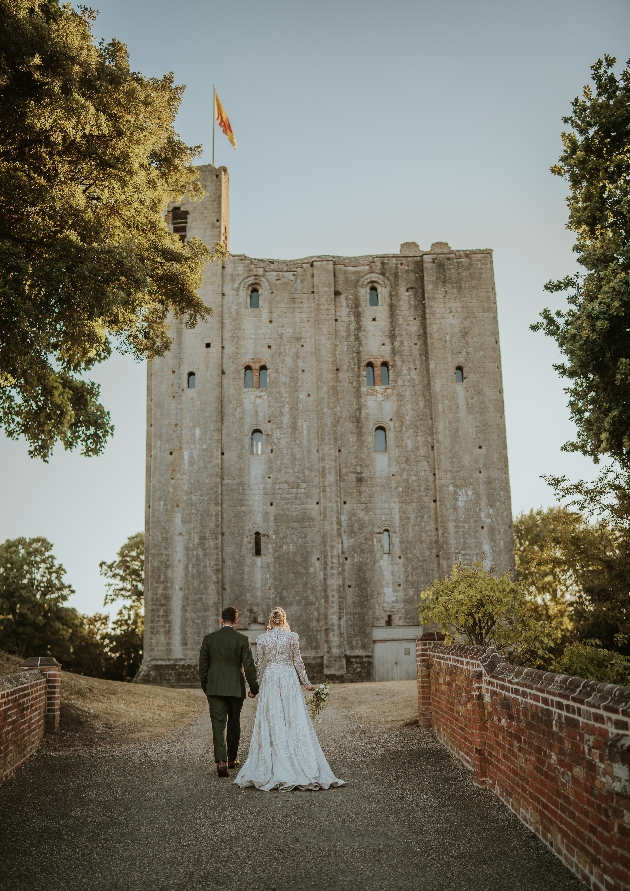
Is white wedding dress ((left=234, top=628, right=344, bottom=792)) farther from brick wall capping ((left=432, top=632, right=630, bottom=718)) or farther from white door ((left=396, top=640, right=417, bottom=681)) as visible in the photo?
white door ((left=396, top=640, right=417, bottom=681))

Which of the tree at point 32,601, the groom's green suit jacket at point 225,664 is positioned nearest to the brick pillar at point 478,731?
the groom's green suit jacket at point 225,664

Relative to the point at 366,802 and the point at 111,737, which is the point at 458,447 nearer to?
the point at 111,737

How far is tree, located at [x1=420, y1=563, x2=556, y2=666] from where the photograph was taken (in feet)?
36.4

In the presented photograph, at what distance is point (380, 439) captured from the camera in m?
33.9

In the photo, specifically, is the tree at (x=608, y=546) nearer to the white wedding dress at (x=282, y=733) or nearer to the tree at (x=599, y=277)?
the tree at (x=599, y=277)

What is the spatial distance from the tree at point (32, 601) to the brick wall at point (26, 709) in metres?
30.7

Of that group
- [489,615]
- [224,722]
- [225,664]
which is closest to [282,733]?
[224,722]

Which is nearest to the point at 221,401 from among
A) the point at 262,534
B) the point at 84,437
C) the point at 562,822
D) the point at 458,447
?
the point at 262,534

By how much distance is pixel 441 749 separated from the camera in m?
10.3

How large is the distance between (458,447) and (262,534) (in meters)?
9.06

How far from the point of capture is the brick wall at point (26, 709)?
8.83 m

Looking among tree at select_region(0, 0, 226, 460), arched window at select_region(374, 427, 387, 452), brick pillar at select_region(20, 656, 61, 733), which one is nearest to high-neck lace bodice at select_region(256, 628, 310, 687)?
brick pillar at select_region(20, 656, 61, 733)

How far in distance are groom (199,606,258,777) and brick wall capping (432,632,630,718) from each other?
2.64 meters

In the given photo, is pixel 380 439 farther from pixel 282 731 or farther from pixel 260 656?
pixel 282 731
